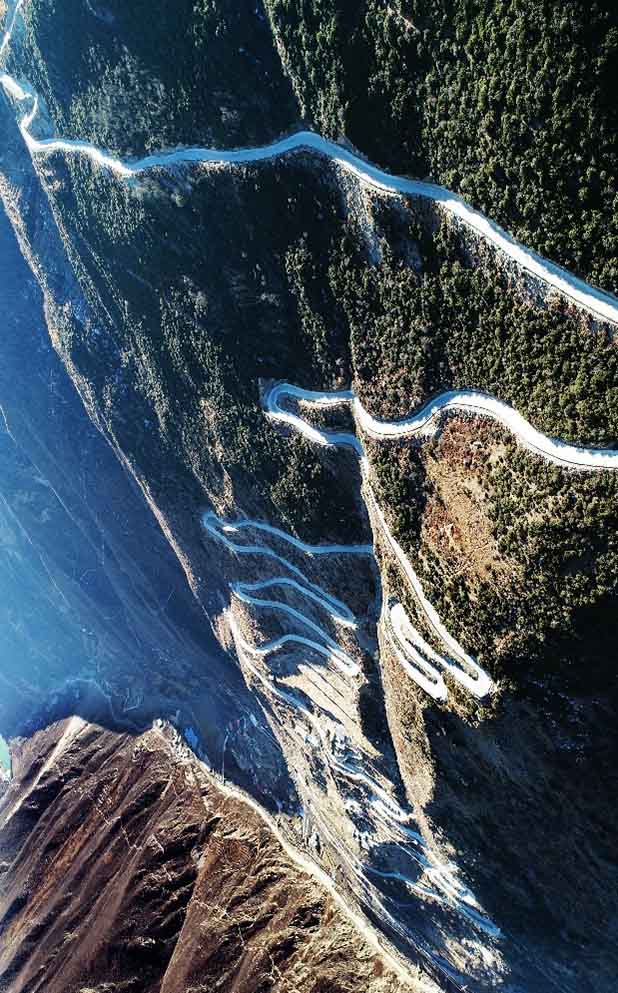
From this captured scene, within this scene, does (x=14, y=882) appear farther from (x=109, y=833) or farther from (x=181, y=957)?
(x=181, y=957)

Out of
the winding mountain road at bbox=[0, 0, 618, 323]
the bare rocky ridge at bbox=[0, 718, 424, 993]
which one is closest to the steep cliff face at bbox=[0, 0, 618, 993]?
the winding mountain road at bbox=[0, 0, 618, 323]

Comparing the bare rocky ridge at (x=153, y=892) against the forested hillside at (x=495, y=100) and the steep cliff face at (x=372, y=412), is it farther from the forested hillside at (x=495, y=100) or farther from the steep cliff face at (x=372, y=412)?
the forested hillside at (x=495, y=100)

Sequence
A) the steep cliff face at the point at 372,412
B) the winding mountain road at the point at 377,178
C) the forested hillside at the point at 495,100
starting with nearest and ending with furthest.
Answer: the forested hillside at the point at 495,100 → the winding mountain road at the point at 377,178 → the steep cliff face at the point at 372,412

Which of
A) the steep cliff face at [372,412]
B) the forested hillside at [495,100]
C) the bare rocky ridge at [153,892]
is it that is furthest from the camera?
the bare rocky ridge at [153,892]

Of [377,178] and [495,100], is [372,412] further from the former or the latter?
[495,100]

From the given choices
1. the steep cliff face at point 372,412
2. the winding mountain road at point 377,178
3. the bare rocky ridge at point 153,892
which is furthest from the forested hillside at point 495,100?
the bare rocky ridge at point 153,892

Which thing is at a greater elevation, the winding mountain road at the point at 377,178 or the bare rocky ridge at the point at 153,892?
the winding mountain road at the point at 377,178

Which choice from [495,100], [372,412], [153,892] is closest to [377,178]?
[495,100]
